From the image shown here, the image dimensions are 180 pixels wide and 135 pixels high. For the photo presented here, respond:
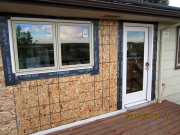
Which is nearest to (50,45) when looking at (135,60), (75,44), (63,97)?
(75,44)

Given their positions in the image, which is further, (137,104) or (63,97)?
(137,104)

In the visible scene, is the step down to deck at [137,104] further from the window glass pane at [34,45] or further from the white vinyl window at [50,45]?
the window glass pane at [34,45]

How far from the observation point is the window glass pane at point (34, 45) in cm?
215

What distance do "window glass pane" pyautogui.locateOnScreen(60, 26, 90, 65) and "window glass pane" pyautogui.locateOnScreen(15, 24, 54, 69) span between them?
0.78ft

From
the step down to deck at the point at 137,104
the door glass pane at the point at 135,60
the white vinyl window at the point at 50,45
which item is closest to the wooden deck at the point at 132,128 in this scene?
the step down to deck at the point at 137,104

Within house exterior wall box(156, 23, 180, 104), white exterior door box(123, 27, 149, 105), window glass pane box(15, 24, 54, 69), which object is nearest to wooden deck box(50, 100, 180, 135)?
white exterior door box(123, 27, 149, 105)

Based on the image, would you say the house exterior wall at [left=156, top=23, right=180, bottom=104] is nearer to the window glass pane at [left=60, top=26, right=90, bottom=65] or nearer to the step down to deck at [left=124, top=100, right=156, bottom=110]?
the step down to deck at [left=124, top=100, right=156, bottom=110]

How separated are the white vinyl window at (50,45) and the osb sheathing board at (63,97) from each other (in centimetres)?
25

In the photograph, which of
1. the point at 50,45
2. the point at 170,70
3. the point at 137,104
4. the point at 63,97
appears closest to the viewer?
the point at 50,45

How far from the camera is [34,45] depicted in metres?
2.25

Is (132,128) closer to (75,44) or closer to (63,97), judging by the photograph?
(63,97)

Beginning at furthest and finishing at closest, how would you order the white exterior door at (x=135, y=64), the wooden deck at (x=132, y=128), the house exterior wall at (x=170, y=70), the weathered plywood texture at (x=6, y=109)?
the house exterior wall at (x=170, y=70) → the white exterior door at (x=135, y=64) → the wooden deck at (x=132, y=128) → the weathered plywood texture at (x=6, y=109)

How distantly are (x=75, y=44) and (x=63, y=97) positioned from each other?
1060 mm

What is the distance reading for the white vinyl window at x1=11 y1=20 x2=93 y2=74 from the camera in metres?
2.15
